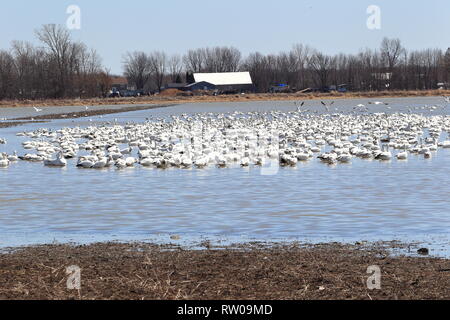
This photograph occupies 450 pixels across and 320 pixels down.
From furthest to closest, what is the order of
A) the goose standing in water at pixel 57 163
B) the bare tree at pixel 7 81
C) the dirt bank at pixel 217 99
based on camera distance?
1. the bare tree at pixel 7 81
2. the dirt bank at pixel 217 99
3. the goose standing in water at pixel 57 163

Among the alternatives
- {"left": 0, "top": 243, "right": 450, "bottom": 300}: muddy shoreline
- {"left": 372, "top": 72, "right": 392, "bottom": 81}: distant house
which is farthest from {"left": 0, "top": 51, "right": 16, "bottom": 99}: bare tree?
{"left": 0, "top": 243, "right": 450, "bottom": 300}: muddy shoreline

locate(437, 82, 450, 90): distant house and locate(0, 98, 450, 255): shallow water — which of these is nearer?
locate(0, 98, 450, 255): shallow water

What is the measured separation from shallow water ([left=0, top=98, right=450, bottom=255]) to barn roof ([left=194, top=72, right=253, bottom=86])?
5745 inches

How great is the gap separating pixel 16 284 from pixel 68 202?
27.3 ft

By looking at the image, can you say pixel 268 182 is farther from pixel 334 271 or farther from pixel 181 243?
pixel 334 271

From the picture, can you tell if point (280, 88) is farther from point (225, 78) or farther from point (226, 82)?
point (225, 78)

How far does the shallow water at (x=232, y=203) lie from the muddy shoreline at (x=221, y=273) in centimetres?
144

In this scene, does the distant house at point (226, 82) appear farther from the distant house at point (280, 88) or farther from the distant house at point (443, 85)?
the distant house at point (443, 85)

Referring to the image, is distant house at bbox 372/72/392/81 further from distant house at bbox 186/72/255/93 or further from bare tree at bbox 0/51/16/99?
bare tree at bbox 0/51/16/99

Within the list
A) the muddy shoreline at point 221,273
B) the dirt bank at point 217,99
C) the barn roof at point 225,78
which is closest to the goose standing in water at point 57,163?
the muddy shoreline at point 221,273

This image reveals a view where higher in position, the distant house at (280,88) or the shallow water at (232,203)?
the shallow water at (232,203)

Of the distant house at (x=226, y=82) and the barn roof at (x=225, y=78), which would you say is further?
the barn roof at (x=225, y=78)

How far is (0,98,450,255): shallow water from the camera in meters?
13.0

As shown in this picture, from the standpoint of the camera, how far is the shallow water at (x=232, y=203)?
1303cm
